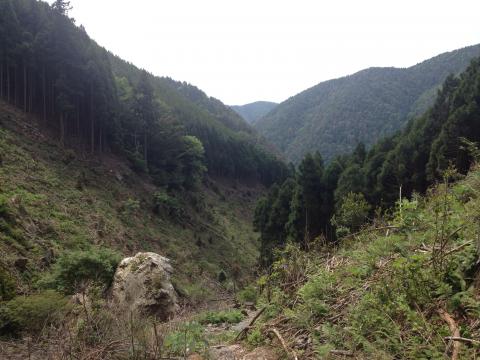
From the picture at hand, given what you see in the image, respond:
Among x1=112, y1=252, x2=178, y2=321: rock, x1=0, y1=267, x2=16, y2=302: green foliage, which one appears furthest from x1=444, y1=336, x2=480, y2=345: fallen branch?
x1=0, y1=267, x2=16, y2=302: green foliage

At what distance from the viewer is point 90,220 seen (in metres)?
22.0

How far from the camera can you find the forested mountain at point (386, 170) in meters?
22.8

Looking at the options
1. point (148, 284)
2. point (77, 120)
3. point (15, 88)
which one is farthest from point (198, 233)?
point (148, 284)

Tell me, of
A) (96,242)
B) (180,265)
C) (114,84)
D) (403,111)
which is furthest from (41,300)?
(403,111)

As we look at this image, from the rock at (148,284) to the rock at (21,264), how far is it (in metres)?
3.07

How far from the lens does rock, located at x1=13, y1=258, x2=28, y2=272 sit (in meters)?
12.6

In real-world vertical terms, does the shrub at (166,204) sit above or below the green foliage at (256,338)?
above

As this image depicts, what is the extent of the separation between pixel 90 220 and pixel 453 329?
21769mm

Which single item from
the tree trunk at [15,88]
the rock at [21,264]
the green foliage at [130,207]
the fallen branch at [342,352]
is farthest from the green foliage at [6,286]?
the tree trunk at [15,88]

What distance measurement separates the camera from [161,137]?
138 feet

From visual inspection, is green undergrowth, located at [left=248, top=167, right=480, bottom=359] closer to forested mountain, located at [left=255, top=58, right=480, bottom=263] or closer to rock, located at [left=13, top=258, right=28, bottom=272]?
rock, located at [left=13, top=258, right=28, bottom=272]

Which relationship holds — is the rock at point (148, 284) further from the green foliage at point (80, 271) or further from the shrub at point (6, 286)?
the shrub at point (6, 286)

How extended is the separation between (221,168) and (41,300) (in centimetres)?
5945

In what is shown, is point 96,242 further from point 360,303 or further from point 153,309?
point 360,303
